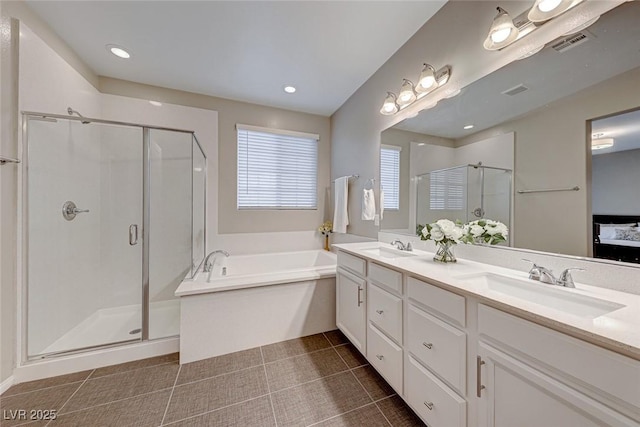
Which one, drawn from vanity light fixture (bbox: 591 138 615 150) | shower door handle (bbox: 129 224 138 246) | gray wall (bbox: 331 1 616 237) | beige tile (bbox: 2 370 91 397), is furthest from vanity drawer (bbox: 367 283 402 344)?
shower door handle (bbox: 129 224 138 246)

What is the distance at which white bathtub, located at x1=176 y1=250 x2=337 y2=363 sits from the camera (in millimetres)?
1771

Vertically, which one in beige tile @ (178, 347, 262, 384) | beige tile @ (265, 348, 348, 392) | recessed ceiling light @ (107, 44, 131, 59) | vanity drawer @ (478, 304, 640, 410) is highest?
recessed ceiling light @ (107, 44, 131, 59)

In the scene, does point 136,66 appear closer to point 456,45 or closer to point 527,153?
point 456,45

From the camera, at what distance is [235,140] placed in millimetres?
2973

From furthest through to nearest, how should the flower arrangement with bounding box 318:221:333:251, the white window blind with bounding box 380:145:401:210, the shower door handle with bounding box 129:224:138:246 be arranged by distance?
1. the flower arrangement with bounding box 318:221:333:251
2. the shower door handle with bounding box 129:224:138:246
3. the white window blind with bounding box 380:145:401:210

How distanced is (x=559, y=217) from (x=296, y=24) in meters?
2.08

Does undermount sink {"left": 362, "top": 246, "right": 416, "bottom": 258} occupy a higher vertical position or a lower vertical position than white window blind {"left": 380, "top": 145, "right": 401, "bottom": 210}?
lower

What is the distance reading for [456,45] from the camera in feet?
5.04

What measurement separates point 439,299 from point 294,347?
Answer: 1395 mm

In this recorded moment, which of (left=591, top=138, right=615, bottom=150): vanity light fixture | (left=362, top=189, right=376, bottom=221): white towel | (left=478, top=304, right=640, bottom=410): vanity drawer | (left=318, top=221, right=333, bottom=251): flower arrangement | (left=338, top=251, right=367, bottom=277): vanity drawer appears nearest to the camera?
(left=478, top=304, right=640, bottom=410): vanity drawer

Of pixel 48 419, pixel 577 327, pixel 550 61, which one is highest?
pixel 550 61

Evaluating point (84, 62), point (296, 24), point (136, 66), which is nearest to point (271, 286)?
point (296, 24)

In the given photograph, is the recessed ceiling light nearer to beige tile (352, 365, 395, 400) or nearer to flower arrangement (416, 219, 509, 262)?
flower arrangement (416, 219, 509, 262)

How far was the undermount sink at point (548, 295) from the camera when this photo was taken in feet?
2.70
